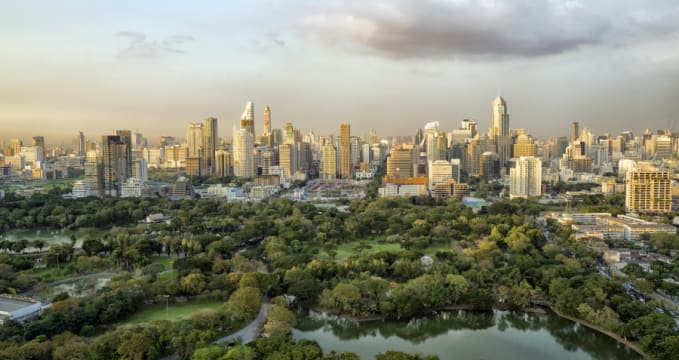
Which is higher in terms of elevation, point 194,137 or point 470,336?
point 194,137

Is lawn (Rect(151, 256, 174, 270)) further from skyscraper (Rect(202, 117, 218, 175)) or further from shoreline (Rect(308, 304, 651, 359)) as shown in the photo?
skyscraper (Rect(202, 117, 218, 175))

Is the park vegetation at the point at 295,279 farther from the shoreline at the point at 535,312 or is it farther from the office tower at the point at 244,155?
the office tower at the point at 244,155

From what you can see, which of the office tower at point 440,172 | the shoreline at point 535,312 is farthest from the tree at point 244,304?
the office tower at point 440,172

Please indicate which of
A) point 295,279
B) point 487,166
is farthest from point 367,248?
point 487,166

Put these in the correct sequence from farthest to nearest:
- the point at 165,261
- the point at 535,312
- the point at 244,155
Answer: the point at 244,155
the point at 165,261
the point at 535,312

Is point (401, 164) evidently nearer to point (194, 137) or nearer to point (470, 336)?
point (194, 137)

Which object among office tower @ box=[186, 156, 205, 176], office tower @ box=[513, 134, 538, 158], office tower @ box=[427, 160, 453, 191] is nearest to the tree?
office tower @ box=[427, 160, 453, 191]

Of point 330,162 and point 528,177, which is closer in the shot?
point 528,177

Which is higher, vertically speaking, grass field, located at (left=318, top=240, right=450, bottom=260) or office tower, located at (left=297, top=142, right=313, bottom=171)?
office tower, located at (left=297, top=142, right=313, bottom=171)
